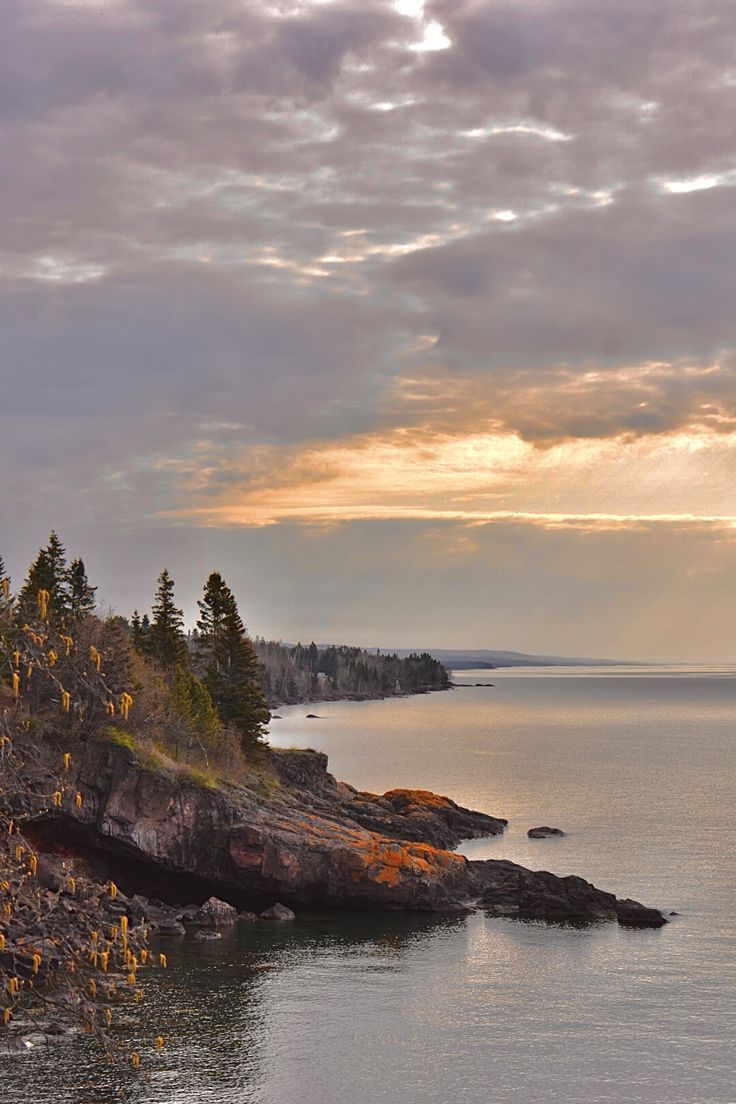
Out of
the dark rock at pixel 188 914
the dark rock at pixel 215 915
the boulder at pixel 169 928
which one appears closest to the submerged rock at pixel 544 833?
the dark rock at pixel 215 915

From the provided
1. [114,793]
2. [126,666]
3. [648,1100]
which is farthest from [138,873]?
[648,1100]

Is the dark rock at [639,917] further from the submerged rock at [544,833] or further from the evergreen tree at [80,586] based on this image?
the evergreen tree at [80,586]

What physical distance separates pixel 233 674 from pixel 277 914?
3065 cm

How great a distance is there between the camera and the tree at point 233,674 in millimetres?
84750

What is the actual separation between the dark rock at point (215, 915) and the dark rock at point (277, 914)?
1.82 m

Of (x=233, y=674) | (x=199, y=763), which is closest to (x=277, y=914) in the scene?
(x=199, y=763)

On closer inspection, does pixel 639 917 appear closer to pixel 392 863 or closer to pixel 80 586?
pixel 392 863

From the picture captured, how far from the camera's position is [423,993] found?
46312 millimetres

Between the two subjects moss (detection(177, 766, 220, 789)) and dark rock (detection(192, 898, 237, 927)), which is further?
moss (detection(177, 766, 220, 789))

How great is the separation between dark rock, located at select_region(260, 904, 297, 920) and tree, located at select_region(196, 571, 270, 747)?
77.2 feet

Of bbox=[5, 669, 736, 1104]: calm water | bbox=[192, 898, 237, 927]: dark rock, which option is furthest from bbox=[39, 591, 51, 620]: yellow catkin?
bbox=[192, 898, 237, 927]: dark rock

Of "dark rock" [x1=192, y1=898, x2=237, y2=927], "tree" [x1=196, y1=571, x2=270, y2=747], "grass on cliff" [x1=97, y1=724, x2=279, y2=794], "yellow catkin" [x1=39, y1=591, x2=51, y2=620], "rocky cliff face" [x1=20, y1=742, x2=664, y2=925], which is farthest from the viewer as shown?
"tree" [x1=196, y1=571, x2=270, y2=747]

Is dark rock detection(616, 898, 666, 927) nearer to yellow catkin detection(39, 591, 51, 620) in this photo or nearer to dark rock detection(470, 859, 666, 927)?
dark rock detection(470, 859, 666, 927)

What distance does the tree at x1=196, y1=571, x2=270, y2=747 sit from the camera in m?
84.8
